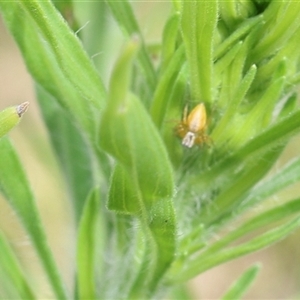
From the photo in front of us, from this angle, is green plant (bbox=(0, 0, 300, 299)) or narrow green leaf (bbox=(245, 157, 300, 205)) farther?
narrow green leaf (bbox=(245, 157, 300, 205))

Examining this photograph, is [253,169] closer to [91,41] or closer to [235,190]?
[235,190]

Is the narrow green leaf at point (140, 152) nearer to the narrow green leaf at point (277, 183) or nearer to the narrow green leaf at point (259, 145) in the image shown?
the narrow green leaf at point (259, 145)

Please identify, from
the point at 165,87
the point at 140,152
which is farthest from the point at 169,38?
the point at 140,152

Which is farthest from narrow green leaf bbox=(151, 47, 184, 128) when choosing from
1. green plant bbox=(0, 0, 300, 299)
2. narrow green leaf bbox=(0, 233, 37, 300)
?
narrow green leaf bbox=(0, 233, 37, 300)

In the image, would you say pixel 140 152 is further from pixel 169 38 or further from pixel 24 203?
pixel 24 203

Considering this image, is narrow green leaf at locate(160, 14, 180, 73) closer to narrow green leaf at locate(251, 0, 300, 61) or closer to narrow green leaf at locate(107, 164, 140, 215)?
narrow green leaf at locate(251, 0, 300, 61)

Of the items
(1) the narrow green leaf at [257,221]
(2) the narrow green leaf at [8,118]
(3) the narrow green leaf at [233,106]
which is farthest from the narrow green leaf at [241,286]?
(2) the narrow green leaf at [8,118]
